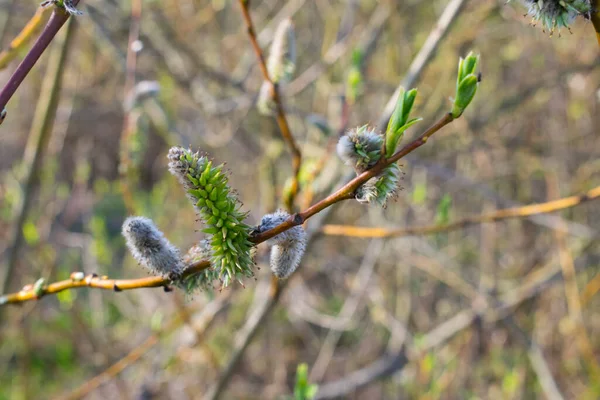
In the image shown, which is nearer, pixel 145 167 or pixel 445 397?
pixel 445 397

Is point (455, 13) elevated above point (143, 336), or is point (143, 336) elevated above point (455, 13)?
point (143, 336)

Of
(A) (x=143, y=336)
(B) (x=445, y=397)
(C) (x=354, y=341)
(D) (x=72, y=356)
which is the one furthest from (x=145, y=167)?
(B) (x=445, y=397)

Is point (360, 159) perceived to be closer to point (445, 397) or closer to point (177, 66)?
point (177, 66)

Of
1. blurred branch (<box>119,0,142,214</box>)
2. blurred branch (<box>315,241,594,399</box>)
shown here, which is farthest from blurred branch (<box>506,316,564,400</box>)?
blurred branch (<box>119,0,142,214</box>)

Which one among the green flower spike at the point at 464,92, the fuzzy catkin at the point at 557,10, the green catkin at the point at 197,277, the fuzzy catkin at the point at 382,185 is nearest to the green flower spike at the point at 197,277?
→ the green catkin at the point at 197,277

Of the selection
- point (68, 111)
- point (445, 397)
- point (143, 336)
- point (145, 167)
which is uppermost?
point (145, 167)

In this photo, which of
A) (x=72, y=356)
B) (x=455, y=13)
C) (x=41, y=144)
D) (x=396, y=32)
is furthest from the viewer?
(x=72, y=356)
